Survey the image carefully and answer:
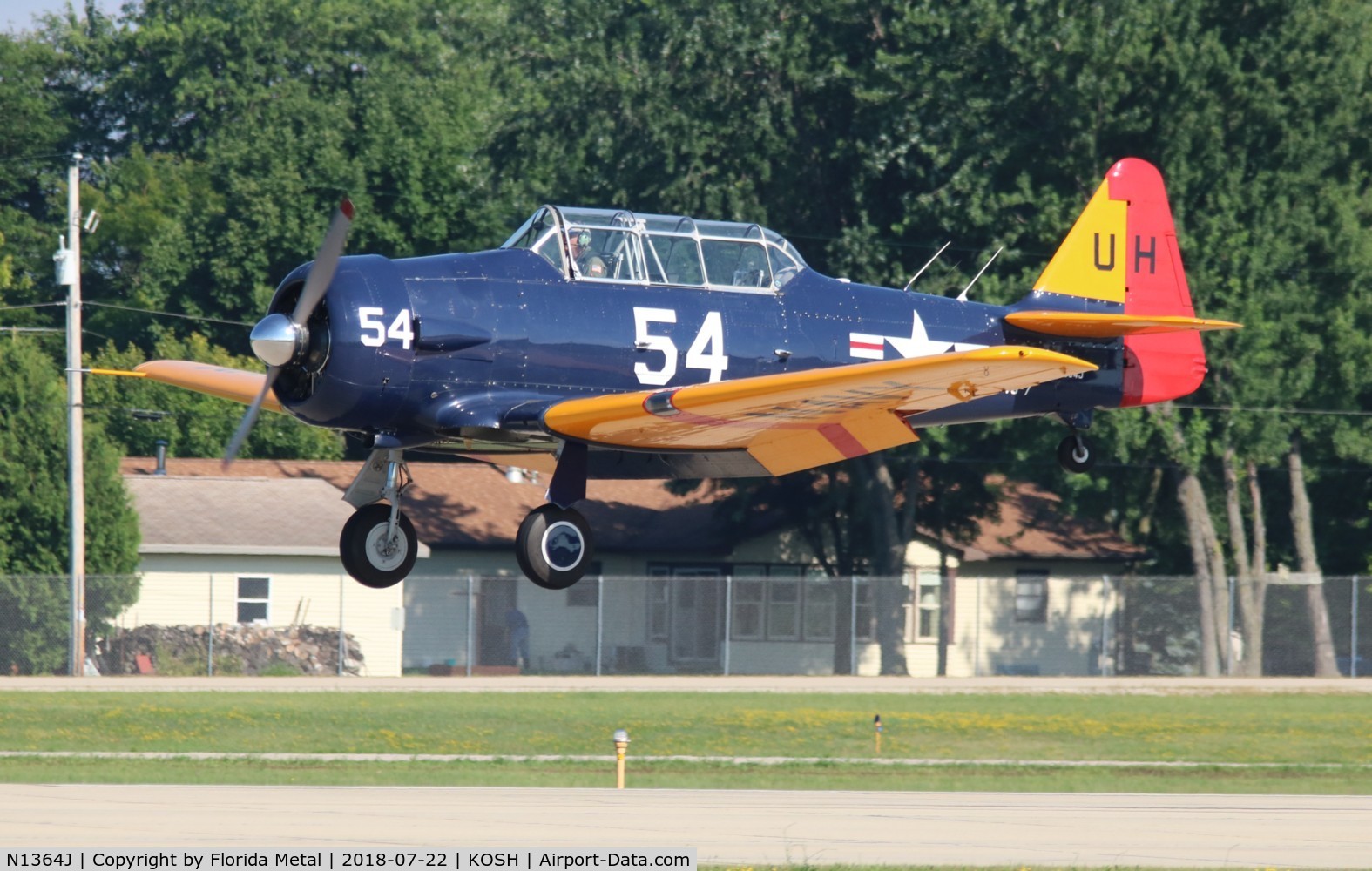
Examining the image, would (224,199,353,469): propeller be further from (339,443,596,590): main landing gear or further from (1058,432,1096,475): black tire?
(1058,432,1096,475): black tire

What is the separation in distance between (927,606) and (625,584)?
9.17 meters

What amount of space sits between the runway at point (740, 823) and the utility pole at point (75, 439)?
541 inches

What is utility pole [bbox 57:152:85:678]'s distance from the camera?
37.3m

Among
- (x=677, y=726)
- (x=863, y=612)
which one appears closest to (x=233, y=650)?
(x=677, y=726)

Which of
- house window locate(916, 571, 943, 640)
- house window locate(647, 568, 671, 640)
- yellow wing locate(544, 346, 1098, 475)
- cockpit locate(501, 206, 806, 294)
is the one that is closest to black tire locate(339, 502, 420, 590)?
yellow wing locate(544, 346, 1098, 475)

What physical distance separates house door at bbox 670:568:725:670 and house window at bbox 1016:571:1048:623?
8392mm

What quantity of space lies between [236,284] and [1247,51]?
101 feet

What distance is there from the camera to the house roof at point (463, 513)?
144ft

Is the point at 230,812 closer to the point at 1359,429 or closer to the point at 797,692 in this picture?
the point at 797,692

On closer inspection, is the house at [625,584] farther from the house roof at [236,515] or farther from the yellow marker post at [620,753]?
the yellow marker post at [620,753]

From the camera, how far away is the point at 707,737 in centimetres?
3228

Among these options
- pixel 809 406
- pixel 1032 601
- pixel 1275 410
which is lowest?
pixel 1032 601

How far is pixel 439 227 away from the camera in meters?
57.3
